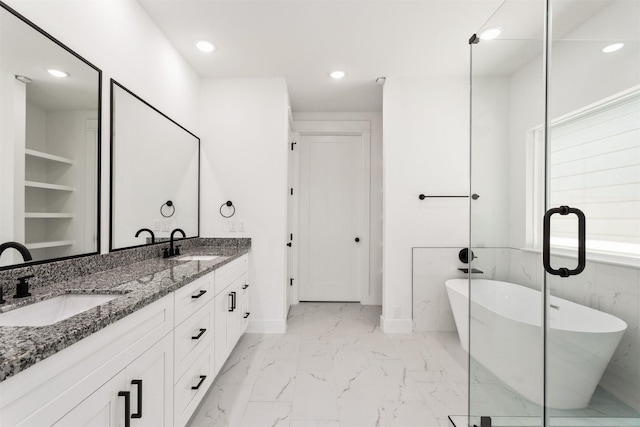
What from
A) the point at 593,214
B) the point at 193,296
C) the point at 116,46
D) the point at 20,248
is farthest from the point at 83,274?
the point at 593,214

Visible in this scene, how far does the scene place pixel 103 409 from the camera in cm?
89

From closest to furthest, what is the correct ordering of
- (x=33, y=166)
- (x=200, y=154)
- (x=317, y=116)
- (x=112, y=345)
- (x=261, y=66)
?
(x=112, y=345), (x=33, y=166), (x=261, y=66), (x=200, y=154), (x=317, y=116)

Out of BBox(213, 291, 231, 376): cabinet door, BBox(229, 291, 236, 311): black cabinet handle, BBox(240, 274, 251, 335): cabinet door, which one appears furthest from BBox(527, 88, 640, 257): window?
BBox(240, 274, 251, 335): cabinet door

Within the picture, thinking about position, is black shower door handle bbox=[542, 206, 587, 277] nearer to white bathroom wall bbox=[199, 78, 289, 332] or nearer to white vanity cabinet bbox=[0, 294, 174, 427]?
white vanity cabinet bbox=[0, 294, 174, 427]

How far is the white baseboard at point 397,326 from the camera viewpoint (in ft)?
9.84

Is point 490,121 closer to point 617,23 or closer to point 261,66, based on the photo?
point 617,23

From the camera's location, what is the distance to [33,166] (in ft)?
4.02

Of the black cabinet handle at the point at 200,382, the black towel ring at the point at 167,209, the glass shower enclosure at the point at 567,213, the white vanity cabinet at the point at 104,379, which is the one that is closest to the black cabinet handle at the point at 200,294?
the white vanity cabinet at the point at 104,379

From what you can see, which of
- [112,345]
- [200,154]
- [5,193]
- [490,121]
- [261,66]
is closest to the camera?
[112,345]

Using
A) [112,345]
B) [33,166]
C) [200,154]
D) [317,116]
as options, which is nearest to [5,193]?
[33,166]

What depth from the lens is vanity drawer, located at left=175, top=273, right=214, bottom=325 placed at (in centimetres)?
142

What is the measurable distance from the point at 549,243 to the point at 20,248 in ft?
6.72

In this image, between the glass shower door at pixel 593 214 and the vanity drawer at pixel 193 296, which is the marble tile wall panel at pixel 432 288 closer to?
the glass shower door at pixel 593 214

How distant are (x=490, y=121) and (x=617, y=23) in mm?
555
